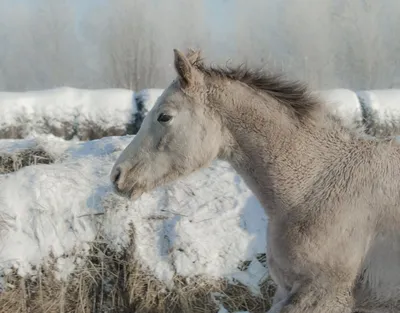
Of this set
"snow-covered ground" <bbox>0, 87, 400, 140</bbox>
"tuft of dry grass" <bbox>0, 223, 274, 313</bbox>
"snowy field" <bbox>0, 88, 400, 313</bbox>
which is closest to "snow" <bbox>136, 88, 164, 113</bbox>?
"snow-covered ground" <bbox>0, 87, 400, 140</bbox>

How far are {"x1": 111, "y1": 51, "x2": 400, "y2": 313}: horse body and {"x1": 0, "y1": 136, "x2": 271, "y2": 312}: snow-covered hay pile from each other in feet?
7.21

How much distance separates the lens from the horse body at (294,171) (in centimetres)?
346

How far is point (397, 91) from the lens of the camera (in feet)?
34.4

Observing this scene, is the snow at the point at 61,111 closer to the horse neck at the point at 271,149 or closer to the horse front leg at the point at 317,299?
the horse neck at the point at 271,149

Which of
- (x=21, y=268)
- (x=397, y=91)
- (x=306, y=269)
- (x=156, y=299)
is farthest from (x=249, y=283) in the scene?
(x=397, y=91)

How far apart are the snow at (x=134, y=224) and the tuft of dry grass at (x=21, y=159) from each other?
44cm

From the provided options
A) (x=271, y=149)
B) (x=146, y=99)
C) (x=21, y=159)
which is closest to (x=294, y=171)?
(x=271, y=149)

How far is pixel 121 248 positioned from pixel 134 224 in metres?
0.28

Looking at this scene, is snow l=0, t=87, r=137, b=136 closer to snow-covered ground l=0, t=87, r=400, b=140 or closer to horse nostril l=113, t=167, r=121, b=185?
snow-covered ground l=0, t=87, r=400, b=140

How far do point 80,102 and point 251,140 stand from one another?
5.76 m

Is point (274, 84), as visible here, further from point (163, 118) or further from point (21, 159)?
point (21, 159)

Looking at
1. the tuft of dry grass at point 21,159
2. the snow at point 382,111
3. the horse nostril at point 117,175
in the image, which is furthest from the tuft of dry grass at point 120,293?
the snow at point 382,111

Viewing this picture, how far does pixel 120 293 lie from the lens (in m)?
5.91

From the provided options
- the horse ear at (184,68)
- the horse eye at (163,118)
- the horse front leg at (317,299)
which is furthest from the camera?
the horse eye at (163,118)
